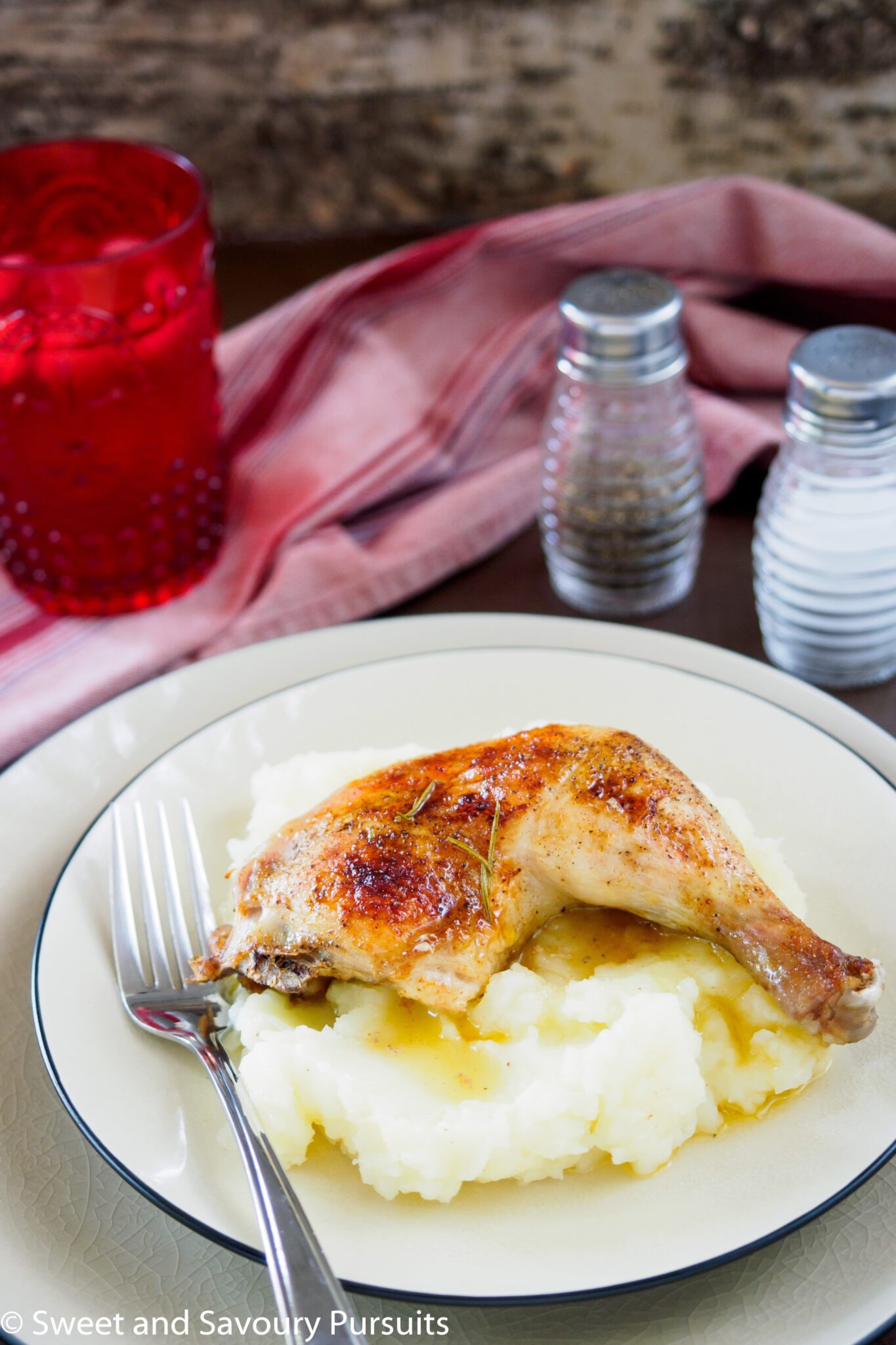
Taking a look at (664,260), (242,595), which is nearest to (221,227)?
(664,260)

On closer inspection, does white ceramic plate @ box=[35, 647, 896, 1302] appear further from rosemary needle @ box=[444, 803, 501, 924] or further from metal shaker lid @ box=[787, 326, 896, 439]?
metal shaker lid @ box=[787, 326, 896, 439]

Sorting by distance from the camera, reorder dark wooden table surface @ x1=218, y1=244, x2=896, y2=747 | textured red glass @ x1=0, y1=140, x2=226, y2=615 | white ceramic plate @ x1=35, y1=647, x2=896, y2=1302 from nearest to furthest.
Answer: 1. white ceramic plate @ x1=35, y1=647, x2=896, y2=1302
2. textured red glass @ x1=0, y1=140, x2=226, y2=615
3. dark wooden table surface @ x1=218, y1=244, x2=896, y2=747

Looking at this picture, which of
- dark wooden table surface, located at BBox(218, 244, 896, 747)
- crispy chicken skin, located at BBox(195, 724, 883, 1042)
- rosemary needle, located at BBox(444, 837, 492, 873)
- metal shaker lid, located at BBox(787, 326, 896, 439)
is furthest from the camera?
dark wooden table surface, located at BBox(218, 244, 896, 747)

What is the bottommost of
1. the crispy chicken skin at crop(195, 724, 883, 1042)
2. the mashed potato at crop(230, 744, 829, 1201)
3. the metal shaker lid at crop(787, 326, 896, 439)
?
the mashed potato at crop(230, 744, 829, 1201)

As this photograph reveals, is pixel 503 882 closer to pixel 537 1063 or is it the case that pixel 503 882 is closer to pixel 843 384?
pixel 537 1063

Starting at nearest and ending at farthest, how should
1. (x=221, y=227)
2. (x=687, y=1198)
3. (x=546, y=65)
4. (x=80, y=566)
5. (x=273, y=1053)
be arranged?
(x=687, y=1198) < (x=273, y=1053) < (x=80, y=566) < (x=546, y=65) < (x=221, y=227)

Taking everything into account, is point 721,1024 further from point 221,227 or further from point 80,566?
point 221,227

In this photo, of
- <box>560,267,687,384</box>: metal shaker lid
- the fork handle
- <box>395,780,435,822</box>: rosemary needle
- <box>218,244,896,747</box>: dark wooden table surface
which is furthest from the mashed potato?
<box>560,267,687,384</box>: metal shaker lid

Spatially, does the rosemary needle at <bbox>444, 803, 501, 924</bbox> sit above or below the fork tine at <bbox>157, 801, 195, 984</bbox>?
above
